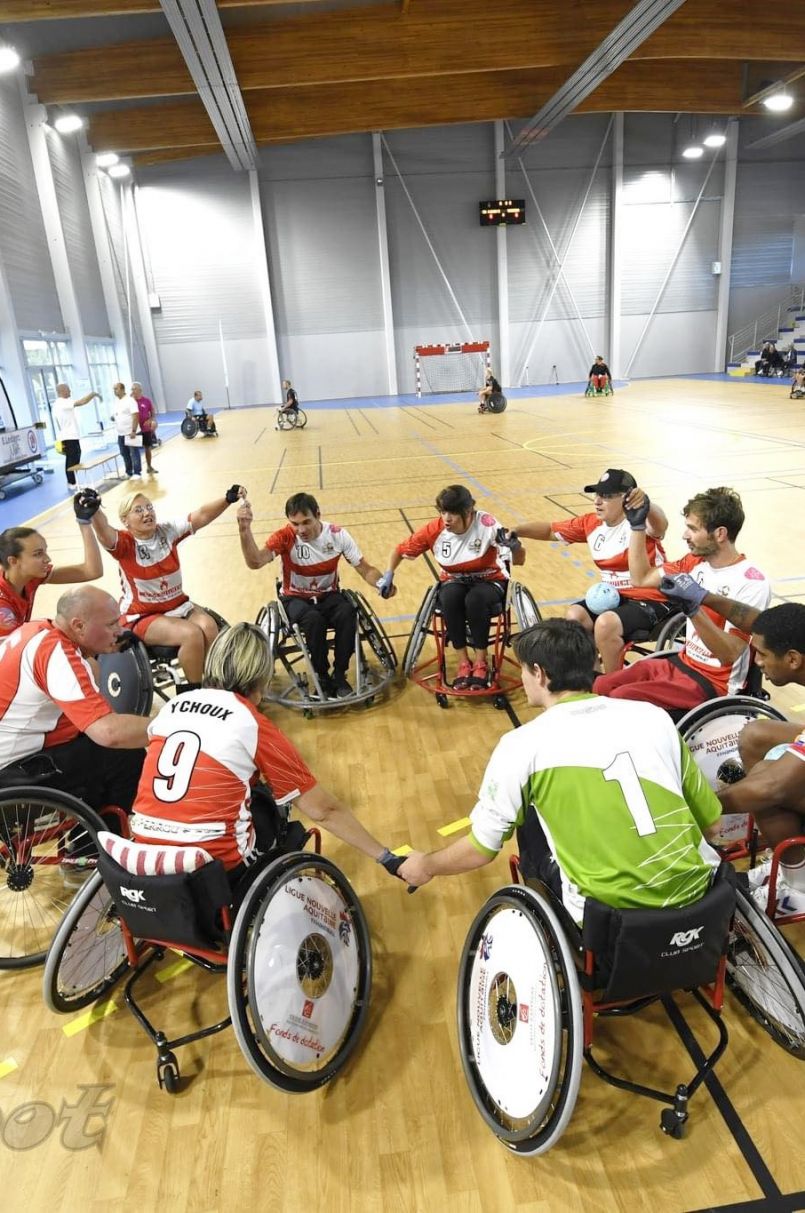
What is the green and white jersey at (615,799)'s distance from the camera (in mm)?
1750

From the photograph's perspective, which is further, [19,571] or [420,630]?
[420,630]

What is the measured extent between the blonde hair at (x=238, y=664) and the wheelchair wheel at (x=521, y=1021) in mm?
948

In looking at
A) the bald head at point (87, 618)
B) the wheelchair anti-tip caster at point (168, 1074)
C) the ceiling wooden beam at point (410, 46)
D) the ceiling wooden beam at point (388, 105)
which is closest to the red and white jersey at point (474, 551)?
the bald head at point (87, 618)

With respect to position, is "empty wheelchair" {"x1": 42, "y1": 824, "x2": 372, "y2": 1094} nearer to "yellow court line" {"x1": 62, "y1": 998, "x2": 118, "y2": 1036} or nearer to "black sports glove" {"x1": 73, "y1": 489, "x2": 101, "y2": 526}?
"yellow court line" {"x1": 62, "y1": 998, "x2": 118, "y2": 1036}

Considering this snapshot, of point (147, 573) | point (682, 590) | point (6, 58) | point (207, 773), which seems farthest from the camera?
point (6, 58)

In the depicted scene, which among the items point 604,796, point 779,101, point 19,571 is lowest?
point 604,796

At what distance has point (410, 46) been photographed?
54.9 feet

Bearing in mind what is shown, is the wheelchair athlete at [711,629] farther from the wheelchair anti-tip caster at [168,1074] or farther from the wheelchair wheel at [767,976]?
the wheelchair anti-tip caster at [168,1074]

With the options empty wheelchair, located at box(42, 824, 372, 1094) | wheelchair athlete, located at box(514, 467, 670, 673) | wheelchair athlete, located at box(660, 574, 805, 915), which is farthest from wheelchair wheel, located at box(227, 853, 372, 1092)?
wheelchair athlete, located at box(514, 467, 670, 673)

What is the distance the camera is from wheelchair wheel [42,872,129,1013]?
2.24 m

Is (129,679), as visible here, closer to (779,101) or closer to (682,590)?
(682,590)

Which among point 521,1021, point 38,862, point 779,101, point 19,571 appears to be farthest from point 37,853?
point 779,101

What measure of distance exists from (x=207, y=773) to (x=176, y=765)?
0.31ft

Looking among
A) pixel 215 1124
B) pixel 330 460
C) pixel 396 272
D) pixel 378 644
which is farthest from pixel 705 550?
pixel 396 272
